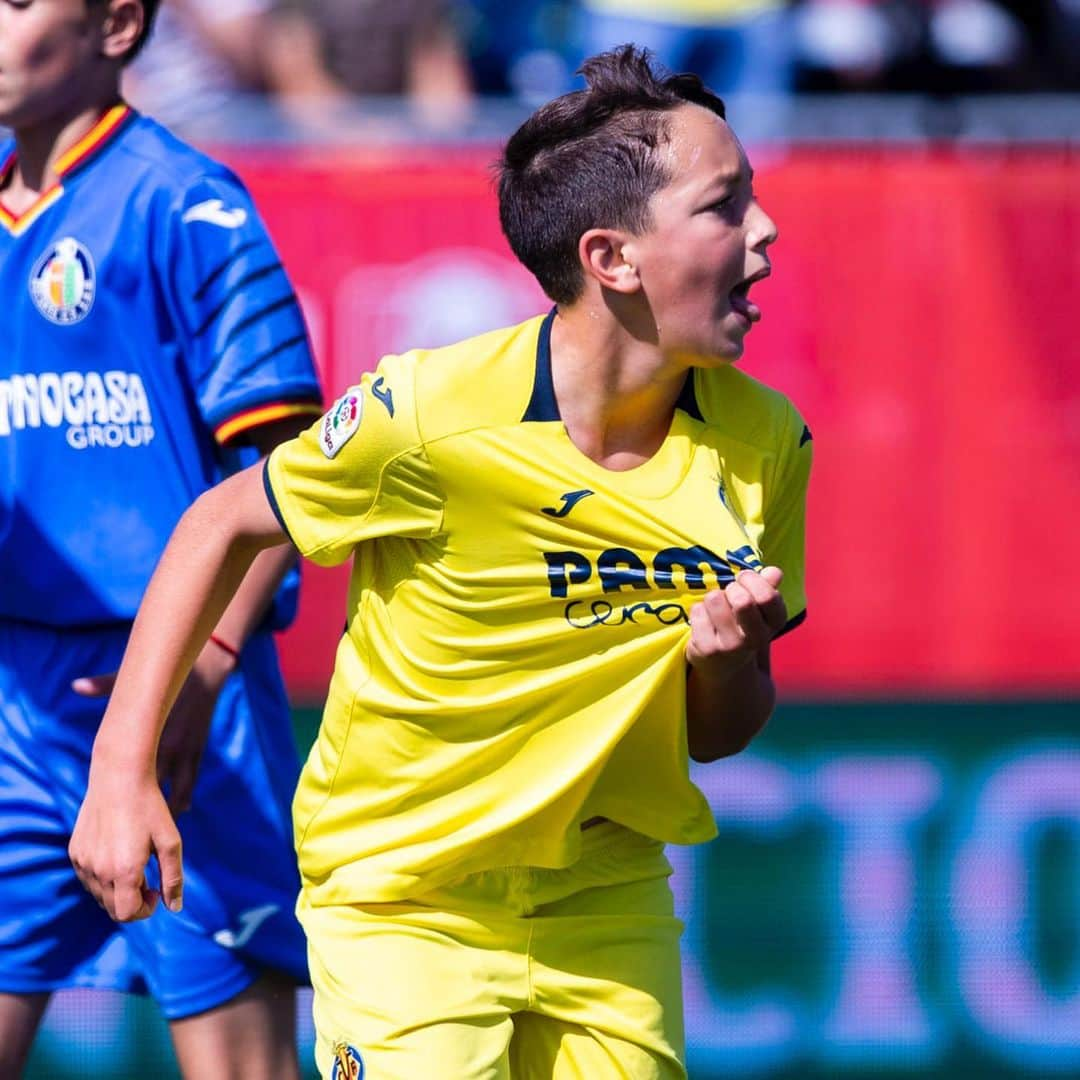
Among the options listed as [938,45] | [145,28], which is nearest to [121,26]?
[145,28]

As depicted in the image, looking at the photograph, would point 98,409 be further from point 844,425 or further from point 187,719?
point 844,425

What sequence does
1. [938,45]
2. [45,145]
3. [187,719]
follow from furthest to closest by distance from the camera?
[938,45] < [45,145] < [187,719]

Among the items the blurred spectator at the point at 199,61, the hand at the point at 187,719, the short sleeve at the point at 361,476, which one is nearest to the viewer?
the short sleeve at the point at 361,476

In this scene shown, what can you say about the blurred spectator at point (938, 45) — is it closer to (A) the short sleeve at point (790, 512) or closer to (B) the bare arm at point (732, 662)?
(A) the short sleeve at point (790, 512)

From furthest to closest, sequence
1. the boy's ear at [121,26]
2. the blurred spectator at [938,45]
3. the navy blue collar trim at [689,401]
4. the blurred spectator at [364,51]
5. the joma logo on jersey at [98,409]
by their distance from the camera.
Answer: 1. the blurred spectator at [938,45]
2. the blurred spectator at [364,51]
3. the boy's ear at [121,26]
4. the joma logo on jersey at [98,409]
5. the navy blue collar trim at [689,401]

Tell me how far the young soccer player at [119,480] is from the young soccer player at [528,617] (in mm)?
430

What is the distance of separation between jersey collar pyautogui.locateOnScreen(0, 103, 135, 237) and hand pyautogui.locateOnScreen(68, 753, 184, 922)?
3.41 ft

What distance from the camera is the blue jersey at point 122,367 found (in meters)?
3.15

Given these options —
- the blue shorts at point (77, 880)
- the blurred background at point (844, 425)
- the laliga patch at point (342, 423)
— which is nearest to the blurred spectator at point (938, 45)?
the blurred background at point (844, 425)

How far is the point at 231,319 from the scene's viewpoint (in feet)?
10.3

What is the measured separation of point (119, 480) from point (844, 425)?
2872 mm

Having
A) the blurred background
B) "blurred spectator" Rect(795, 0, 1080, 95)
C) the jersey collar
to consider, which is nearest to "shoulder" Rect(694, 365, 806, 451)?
the jersey collar

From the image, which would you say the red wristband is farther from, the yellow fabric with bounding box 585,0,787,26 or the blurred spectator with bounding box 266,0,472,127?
the yellow fabric with bounding box 585,0,787,26

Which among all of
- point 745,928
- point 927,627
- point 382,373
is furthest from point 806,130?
point 382,373
